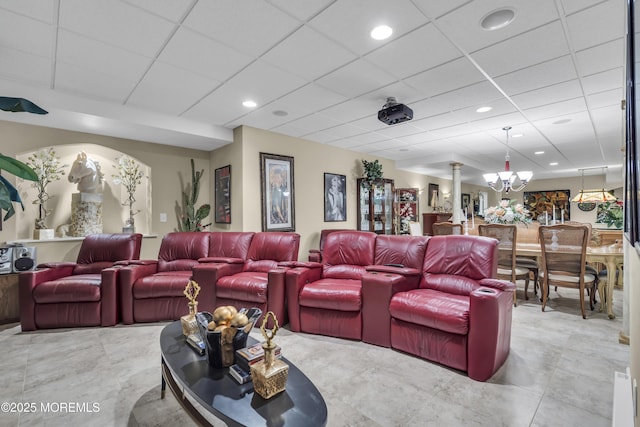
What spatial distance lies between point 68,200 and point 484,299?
5215mm

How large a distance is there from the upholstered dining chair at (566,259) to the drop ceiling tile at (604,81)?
1.53 m

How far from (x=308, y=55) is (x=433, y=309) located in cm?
238

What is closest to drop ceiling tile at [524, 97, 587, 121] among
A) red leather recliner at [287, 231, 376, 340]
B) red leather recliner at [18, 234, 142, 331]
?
red leather recliner at [287, 231, 376, 340]

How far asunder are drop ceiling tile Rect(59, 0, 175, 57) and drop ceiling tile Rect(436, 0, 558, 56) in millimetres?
2063

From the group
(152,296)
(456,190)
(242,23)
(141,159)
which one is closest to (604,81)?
(242,23)

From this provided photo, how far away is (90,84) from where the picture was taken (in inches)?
123

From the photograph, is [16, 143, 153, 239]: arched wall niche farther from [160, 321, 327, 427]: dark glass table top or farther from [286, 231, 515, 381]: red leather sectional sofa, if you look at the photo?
[160, 321, 327, 427]: dark glass table top

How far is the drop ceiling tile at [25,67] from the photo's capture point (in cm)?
256

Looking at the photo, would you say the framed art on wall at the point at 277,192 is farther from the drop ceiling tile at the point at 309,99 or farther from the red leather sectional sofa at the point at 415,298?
the red leather sectional sofa at the point at 415,298

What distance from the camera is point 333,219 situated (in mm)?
5828

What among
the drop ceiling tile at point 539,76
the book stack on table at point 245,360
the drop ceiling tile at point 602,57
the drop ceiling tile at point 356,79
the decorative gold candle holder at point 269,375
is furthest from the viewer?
the drop ceiling tile at point 356,79

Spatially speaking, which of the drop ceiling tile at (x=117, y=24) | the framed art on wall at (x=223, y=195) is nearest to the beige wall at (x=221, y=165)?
the framed art on wall at (x=223, y=195)

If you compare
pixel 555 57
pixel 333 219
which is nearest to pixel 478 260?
pixel 555 57

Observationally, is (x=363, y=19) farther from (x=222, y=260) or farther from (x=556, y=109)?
(x=556, y=109)
